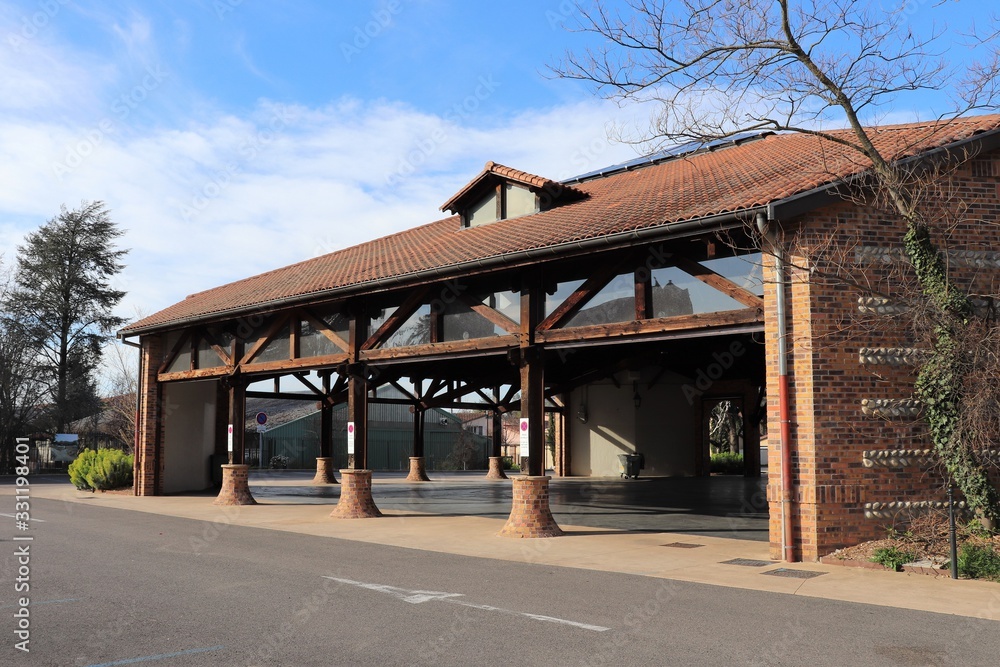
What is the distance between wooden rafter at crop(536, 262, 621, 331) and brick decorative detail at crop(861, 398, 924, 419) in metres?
3.85

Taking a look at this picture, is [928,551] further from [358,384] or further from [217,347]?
[217,347]

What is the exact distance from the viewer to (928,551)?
32.8 ft

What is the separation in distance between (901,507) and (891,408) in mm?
1228

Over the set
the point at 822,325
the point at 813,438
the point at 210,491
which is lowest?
the point at 210,491

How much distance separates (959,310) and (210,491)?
19995mm

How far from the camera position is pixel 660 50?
1116cm

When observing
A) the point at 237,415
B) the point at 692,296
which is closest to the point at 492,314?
the point at 692,296

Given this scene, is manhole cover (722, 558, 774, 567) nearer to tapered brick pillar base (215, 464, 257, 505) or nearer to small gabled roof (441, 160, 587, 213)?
small gabled roof (441, 160, 587, 213)

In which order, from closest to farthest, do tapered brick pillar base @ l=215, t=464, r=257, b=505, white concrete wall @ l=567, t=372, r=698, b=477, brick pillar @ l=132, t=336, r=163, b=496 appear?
tapered brick pillar base @ l=215, t=464, r=257, b=505 → brick pillar @ l=132, t=336, r=163, b=496 → white concrete wall @ l=567, t=372, r=698, b=477

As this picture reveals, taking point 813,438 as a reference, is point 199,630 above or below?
below

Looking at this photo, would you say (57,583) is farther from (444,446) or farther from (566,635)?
(444,446)

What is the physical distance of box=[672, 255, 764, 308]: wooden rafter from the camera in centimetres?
1082

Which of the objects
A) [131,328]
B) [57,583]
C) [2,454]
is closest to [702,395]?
[131,328]

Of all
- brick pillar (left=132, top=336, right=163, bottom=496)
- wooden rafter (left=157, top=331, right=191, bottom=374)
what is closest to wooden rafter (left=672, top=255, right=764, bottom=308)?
wooden rafter (left=157, top=331, right=191, bottom=374)
